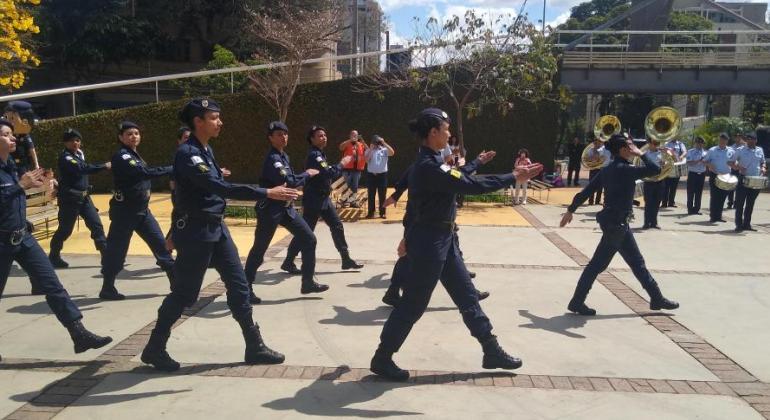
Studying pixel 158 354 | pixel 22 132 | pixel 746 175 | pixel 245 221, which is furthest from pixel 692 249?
pixel 22 132

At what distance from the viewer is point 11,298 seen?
6.71 m

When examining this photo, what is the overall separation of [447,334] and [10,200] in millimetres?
3608

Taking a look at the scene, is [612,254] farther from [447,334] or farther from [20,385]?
[20,385]

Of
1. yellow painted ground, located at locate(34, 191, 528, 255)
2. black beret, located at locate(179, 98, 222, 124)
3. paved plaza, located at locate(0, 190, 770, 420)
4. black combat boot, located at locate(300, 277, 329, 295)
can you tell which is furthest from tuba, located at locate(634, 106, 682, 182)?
black beret, located at locate(179, 98, 222, 124)

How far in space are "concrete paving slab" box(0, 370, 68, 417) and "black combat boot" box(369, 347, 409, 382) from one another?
7.40 ft

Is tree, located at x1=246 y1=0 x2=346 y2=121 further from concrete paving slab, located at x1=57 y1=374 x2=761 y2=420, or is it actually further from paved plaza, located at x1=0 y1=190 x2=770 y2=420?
concrete paving slab, located at x1=57 y1=374 x2=761 y2=420

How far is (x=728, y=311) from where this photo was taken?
21.4ft

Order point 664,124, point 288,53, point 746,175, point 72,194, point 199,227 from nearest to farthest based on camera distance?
1. point 199,227
2. point 72,194
3. point 746,175
4. point 664,124
5. point 288,53

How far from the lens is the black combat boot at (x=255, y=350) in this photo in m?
4.77

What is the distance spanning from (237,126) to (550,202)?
28.4ft

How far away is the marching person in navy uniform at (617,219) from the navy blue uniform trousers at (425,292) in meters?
1.89

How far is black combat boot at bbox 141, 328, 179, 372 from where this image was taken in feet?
15.3

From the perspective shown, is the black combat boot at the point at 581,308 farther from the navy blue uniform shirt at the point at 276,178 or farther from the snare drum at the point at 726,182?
the snare drum at the point at 726,182

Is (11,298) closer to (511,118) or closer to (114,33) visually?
(511,118)
